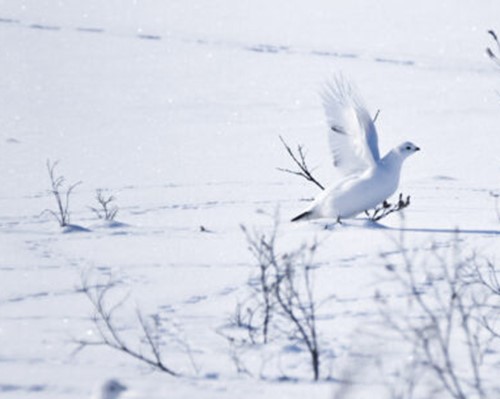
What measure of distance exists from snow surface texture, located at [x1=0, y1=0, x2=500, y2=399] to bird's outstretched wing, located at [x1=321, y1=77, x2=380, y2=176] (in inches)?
18.3

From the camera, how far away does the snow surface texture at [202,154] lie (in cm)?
324

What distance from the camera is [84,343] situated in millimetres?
3039

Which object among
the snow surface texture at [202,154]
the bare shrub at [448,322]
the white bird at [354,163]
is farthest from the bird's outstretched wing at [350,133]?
the bare shrub at [448,322]

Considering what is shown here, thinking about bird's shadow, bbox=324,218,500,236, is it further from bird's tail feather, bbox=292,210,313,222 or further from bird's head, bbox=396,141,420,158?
bird's head, bbox=396,141,420,158

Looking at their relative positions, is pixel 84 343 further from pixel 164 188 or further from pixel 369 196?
pixel 164 188

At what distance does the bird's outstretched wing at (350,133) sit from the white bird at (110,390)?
3.00 m

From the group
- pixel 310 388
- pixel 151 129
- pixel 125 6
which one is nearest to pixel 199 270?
pixel 310 388

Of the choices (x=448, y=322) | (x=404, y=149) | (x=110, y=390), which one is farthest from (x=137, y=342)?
(x=404, y=149)

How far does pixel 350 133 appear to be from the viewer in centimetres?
553

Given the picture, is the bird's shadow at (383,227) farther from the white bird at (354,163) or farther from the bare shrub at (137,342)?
the bare shrub at (137,342)

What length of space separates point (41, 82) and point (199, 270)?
13.0m

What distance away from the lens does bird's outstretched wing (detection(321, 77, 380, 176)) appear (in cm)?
541

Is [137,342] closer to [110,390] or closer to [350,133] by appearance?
[110,390]

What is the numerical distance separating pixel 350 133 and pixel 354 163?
0.52 ft
